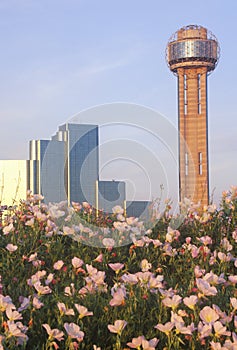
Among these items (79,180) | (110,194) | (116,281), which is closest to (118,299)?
(116,281)

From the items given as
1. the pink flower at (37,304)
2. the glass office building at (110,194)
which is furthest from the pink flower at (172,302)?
the glass office building at (110,194)

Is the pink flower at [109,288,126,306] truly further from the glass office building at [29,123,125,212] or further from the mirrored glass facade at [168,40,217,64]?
the mirrored glass facade at [168,40,217,64]

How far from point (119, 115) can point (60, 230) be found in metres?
1.27

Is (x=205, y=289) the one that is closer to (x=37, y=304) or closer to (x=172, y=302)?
(x=172, y=302)

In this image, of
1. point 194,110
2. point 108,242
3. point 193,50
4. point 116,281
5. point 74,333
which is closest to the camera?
point 74,333

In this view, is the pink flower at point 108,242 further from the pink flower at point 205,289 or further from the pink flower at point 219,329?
the pink flower at point 219,329

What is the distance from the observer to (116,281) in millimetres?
4383

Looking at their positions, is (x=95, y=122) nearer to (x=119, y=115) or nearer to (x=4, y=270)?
(x=119, y=115)

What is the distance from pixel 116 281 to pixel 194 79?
66.9 metres

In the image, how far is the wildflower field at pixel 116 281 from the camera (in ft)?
9.68

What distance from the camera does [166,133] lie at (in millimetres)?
5570

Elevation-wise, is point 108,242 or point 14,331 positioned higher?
point 108,242

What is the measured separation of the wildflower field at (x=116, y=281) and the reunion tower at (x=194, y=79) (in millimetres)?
62677

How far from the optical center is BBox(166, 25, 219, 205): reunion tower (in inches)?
2694
